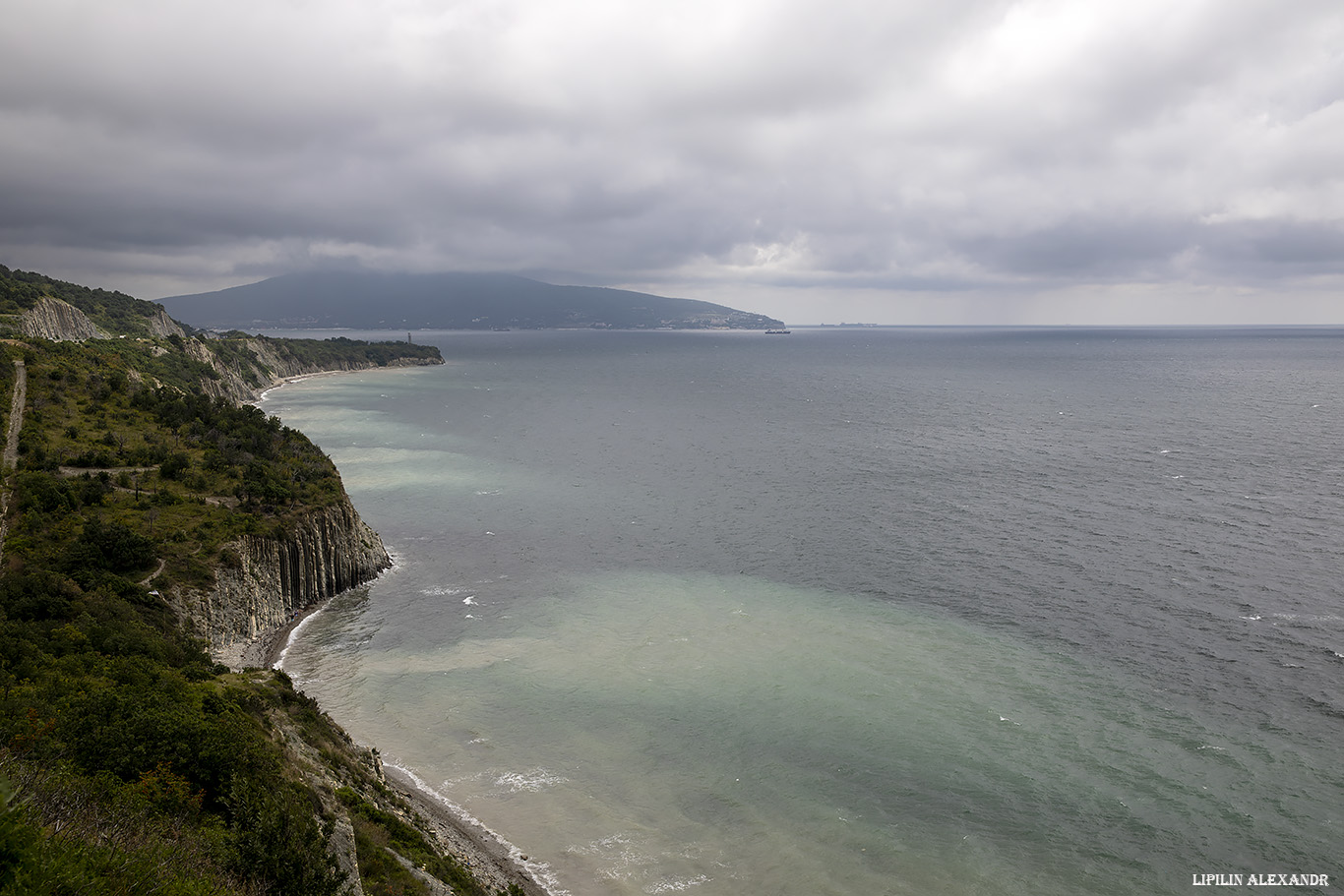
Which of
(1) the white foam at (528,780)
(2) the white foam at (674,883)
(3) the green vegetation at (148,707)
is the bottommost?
(2) the white foam at (674,883)

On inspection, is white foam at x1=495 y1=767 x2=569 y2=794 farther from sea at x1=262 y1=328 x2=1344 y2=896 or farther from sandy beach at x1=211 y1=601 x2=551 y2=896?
sandy beach at x1=211 y1=601 x2=551 y2=896

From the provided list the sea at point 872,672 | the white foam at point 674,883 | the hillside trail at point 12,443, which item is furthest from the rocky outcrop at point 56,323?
the white foam at point 674,883

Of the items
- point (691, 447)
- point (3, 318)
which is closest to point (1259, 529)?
point (691, 447)

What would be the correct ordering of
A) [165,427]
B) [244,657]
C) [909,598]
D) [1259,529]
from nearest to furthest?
[244,657] < [909,598] < [1259,529] < [165,427]

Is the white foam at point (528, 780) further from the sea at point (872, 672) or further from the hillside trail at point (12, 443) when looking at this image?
the hillside trail at point (12, 443)

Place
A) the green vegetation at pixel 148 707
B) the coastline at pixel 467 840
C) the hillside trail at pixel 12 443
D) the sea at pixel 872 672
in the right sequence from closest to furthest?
the green vegetation at pixel 148 707, the coastline at pixel 467 840, the sea at pixel 872 672, the hillside trail at pixel 12 443

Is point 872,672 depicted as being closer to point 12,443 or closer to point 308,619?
point 308,619

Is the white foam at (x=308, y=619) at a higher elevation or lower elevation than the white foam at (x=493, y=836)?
higher

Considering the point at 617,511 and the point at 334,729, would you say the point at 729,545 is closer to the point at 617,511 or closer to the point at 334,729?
the point at 617,511
